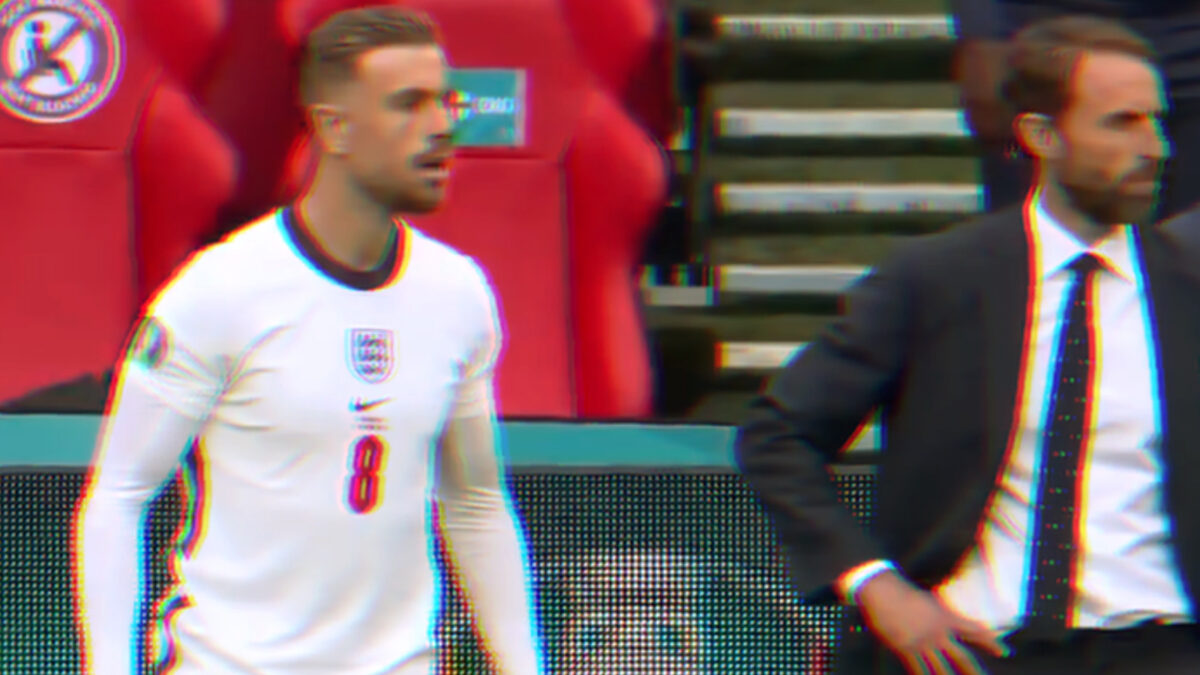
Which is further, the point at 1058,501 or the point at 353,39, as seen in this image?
the point at 353,39

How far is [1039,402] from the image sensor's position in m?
1.97

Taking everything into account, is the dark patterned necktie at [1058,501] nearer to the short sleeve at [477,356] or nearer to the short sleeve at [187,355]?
the short sleeve at [477,356]

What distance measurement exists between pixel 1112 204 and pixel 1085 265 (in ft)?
0.25

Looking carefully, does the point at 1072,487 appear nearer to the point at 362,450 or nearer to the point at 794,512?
the point at 794,512

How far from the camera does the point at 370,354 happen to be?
2121 millimetres

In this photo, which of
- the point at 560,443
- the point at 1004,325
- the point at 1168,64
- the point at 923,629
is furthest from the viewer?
the point at 1168,64

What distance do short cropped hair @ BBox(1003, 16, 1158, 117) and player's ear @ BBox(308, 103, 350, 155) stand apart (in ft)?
2.71

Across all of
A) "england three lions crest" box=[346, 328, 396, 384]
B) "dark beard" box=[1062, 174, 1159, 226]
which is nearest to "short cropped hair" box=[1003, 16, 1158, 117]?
"dark beard" box=[1062, 174, 1159, 226]

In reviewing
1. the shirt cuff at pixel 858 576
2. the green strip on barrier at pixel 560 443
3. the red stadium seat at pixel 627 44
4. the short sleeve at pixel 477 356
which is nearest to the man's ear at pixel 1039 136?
the shirt cuff at pixel 858 576

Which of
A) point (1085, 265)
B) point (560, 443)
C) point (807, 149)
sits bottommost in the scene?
point (560, 443)

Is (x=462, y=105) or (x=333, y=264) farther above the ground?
(x=462, y=105)

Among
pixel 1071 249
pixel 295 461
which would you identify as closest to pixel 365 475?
pixel 295 461

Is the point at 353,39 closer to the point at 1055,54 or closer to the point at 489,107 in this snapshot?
the point at 1055,54

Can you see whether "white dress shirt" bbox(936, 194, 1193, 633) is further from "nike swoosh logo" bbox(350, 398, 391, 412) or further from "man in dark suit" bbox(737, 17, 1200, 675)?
"nike swoosh logo" bbox(350, 398, 391, 412)
